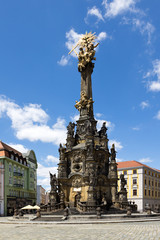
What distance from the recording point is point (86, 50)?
4762 cm

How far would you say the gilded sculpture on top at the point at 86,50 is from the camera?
46.6 meters

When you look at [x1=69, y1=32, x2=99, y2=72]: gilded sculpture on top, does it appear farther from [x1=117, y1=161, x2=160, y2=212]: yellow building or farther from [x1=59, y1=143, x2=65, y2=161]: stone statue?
[x1=117, y1=161, x2=160, y2=212]: yellow building

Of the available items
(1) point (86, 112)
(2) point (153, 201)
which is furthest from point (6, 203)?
(2) point (153, 201)

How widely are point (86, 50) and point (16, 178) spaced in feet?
115

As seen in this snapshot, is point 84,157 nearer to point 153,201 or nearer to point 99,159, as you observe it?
point 99,159

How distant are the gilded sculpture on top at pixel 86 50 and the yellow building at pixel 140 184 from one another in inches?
1619

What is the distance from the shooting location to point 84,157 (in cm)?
3953

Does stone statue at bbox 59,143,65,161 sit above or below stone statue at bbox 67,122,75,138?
below

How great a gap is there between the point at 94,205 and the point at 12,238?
19239 mm

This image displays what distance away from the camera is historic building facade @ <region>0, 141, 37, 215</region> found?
2314 inches

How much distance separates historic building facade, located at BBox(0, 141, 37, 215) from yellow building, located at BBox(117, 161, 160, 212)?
2548 centimetres

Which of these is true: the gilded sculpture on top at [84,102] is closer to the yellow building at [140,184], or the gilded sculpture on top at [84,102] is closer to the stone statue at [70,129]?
the stone statue at [70,129]

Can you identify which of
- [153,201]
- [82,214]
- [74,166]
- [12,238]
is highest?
[74,166]

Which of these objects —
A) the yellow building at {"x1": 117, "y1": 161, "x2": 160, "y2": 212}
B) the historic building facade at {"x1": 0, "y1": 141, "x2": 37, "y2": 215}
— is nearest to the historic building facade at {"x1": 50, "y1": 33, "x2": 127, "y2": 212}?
the historic building facade at {"x1": 0, "y1": 141, "x2": 37, "y2": 215}
